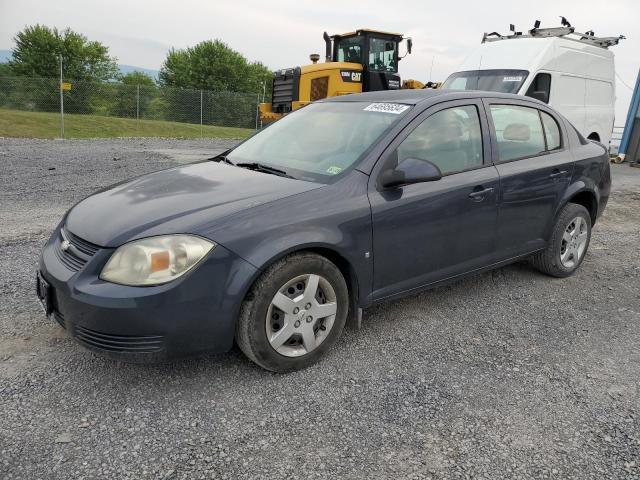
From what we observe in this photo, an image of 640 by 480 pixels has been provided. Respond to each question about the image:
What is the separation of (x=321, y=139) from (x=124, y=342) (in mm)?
1886

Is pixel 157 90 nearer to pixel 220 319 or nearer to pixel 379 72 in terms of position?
pixel 379 72

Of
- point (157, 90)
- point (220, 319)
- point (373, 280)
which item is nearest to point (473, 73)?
point (373, 280)

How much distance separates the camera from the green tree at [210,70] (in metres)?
51.0

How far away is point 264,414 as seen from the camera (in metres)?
2.61

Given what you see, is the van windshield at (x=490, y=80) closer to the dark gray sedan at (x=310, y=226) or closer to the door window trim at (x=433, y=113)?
the dark gray sedan at (x=310, y=226)

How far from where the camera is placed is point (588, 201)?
4.77 meters

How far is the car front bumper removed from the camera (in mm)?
2479

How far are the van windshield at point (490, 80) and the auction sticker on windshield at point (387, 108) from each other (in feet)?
22.2

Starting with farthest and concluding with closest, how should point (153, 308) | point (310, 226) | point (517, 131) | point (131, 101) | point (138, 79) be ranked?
point (138, 79) → point (131, 101) → point (517, 131) → point (310, 226) → point (153, 308)

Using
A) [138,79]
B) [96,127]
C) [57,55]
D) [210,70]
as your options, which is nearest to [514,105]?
[96,127]

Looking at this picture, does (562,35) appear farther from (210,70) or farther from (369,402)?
(210,70)

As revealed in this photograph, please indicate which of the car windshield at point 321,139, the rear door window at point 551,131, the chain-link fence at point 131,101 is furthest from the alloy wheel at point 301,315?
the chain-link fence at point 131,101

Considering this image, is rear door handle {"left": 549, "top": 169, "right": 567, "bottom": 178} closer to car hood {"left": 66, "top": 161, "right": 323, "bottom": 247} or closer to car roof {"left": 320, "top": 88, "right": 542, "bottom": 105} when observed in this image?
car roof {"left": 320, "top": 88, "right": 542, "bottom": 105}

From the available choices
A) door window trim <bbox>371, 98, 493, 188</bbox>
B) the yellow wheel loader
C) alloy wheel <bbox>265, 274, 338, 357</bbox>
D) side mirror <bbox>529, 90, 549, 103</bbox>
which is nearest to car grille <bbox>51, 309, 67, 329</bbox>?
alloy wheel <bbox>265, 274, 338, 357</bbox>
